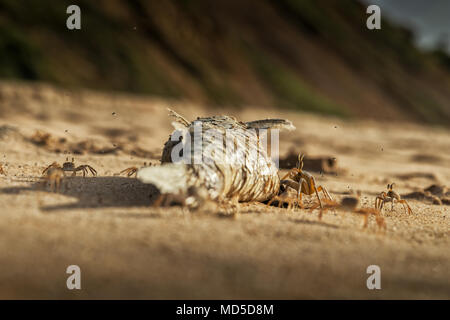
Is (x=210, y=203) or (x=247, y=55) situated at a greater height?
(x=247, y=55)

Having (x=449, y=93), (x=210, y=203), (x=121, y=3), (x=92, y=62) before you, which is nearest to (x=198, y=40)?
(x=121, y=3)

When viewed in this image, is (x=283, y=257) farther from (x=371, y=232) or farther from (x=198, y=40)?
(x=198, y=40)
